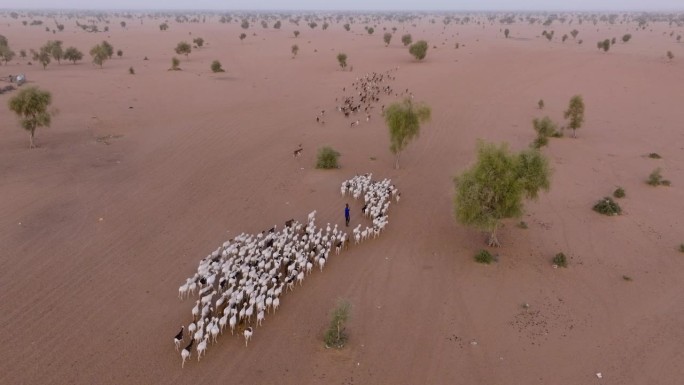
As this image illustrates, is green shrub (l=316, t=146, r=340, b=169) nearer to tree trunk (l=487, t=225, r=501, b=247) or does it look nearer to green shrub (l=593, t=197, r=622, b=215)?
tree trunk (l=487, t=225, r=501, b=247)

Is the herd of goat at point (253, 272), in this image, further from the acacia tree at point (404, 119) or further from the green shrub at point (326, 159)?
the green shrub at point (326, 159)

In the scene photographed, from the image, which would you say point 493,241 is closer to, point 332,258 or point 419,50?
point 332,258

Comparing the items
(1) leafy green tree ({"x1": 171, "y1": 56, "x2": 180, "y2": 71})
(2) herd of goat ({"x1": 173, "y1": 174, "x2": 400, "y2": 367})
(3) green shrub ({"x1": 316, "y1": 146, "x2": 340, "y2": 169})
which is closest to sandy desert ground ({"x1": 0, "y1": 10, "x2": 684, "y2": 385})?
(2) herd of goat ({"x1": 173, "y1": 174, "x2": 400, "y2": 367})

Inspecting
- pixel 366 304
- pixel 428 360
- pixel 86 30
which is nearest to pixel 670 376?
pixel 428 360

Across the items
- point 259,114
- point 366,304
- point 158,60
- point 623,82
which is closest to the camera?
point 366,304

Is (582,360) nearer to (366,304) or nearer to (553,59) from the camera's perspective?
(366,304)
